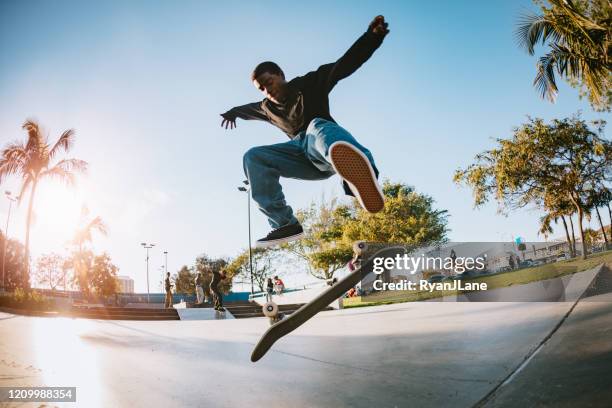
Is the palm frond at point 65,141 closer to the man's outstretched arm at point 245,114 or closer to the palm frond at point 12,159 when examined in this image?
the palm frond at point 12,159

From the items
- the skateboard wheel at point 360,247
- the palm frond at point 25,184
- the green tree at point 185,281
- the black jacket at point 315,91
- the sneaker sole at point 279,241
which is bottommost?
the green tree at point 185,281

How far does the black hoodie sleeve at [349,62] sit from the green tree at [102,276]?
116 feet

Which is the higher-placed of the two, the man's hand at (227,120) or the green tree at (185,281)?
the man's hand at (227,120)

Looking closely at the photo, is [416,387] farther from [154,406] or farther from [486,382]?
[154,406]

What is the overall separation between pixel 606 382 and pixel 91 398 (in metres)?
2.90

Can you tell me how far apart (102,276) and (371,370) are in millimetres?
36525

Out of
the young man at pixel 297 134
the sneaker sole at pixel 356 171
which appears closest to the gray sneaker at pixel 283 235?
the young man at pixel 297 134

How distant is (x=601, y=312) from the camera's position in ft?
10.1

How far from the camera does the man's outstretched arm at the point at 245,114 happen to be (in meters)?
3.62

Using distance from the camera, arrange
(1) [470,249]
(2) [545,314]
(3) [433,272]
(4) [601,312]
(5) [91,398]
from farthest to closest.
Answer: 1. (3) [433,272]
2. (1) [470,249]
3. (2) [545,314]
4. (4) [601,312]
5. (5) [91,398]

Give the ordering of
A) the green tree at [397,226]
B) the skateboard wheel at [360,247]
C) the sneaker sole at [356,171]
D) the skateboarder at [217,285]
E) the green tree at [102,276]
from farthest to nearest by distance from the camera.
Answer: the green tree at [102,276] < the green tree at [397,226] < the skateboarder at [217,285] < the skateboard wheel at [360,247] < the sneaker sole at [356,171]

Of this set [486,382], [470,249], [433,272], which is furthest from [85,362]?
[433,272]

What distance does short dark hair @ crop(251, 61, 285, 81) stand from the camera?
3113 millimetres

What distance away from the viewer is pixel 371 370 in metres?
2.67
